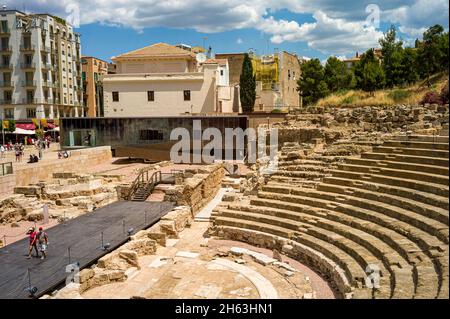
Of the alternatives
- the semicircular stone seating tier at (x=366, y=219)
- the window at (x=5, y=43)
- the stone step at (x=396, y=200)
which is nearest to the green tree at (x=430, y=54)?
the semicircular stone seating tier at (x=366, y=219)

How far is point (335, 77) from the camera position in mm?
45844

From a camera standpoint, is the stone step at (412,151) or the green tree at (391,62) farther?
the green tree at (391,62)

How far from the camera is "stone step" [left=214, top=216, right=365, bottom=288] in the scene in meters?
10.4

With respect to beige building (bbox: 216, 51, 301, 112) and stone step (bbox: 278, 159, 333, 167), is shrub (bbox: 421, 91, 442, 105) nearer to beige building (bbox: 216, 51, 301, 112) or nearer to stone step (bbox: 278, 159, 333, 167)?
stone step (bbox: 278, 159, 333, 167)

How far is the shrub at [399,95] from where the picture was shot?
25812 millimetres

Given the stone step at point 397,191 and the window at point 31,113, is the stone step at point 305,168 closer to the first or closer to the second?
the stone step at point 397,191

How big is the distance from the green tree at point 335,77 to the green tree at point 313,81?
78cm

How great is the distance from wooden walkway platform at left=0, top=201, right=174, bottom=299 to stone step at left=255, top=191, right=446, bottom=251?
16.3 ft

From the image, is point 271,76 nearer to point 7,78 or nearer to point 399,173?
point 7,78

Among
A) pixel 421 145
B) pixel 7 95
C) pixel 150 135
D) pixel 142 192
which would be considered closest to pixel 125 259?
pixel 142 192

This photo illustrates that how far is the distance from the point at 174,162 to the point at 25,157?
35.9 ft

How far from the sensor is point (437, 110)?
20.8 metres

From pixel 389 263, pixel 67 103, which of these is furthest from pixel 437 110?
pixel 67 103
